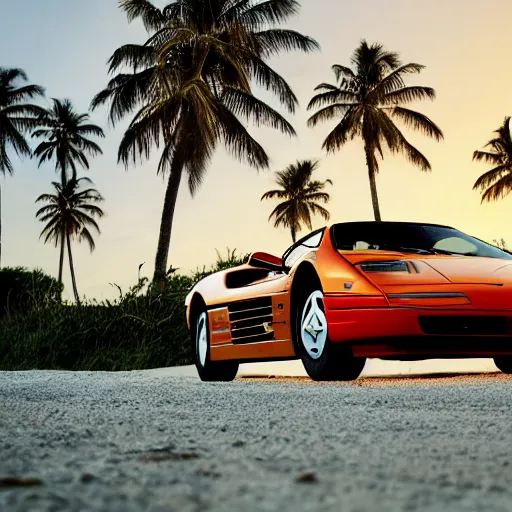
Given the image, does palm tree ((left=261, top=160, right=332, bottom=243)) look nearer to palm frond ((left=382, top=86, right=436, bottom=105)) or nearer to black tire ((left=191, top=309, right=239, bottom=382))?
palm frond ((left=382, top=86, right=436, bottom=105))

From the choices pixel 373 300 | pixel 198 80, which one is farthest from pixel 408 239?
pixel 198 80

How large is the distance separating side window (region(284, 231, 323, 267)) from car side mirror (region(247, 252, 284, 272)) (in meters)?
0.08

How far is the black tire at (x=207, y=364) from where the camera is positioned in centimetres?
776

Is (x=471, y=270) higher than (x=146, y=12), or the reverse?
(x=146, y=12)

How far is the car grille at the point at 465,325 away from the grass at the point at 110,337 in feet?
29.5

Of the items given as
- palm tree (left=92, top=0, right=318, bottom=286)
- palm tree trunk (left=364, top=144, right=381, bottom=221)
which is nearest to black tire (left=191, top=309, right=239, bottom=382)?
palm tree (left=92, top=0, right=318, bottom=286)

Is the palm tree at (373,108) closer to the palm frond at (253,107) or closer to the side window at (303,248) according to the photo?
the palm frond at (253,107)

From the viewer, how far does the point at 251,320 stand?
6.95 m

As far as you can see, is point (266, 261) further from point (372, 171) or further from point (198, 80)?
point (372, 171)

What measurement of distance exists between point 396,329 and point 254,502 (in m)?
3.89

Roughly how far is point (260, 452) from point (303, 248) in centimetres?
424

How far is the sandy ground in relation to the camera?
1.85 meters

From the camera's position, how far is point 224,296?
7430 millimetres

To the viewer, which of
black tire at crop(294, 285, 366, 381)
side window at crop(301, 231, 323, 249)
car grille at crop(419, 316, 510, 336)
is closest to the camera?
car grille at crop(419, 316, 510, 336)
